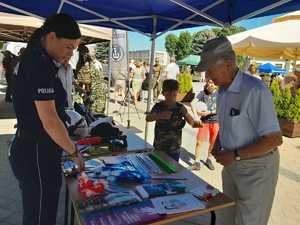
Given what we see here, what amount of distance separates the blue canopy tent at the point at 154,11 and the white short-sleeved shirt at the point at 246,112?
1.19 meters

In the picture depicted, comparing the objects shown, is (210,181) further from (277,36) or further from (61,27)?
(61,27)

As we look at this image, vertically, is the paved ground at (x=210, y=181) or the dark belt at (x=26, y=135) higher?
the dark belt at (x=26, y=135)

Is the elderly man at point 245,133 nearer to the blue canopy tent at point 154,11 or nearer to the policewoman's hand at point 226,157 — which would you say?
the policewoman's hand at point 226,157

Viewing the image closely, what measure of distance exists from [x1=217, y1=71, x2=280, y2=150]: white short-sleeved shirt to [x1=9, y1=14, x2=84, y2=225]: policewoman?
928mm

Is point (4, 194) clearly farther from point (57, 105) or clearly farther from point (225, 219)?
point (225, 219)

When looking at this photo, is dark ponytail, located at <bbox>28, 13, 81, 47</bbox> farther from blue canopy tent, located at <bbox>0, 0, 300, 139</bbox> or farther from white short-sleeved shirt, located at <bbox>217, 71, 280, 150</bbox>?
blue canopy tent, located at <bbox>0, 0, 300, 139</bbox>

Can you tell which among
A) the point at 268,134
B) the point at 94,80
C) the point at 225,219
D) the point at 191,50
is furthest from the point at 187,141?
the point at 191,50

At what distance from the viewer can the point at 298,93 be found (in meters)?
7.49

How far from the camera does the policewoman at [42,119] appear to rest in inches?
65.2

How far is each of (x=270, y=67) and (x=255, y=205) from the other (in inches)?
1318

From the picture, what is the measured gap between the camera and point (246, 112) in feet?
6.10

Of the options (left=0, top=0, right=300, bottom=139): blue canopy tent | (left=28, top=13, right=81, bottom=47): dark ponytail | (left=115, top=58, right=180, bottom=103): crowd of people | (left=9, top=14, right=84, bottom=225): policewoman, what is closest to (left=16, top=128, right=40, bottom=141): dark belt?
(left=9, top=14, right=84, bottom=225): policewoman

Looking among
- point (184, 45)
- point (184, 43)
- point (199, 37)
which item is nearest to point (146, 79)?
point (184, 43)

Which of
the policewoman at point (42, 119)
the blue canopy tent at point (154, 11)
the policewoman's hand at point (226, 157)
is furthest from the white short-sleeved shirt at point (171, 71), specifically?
the policewoman at point (42, 119)
